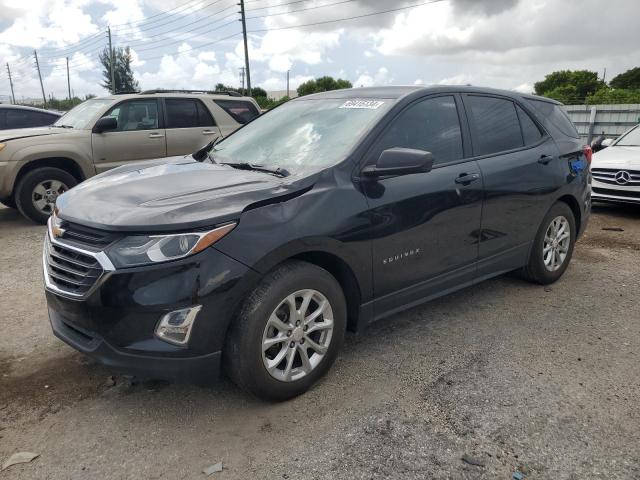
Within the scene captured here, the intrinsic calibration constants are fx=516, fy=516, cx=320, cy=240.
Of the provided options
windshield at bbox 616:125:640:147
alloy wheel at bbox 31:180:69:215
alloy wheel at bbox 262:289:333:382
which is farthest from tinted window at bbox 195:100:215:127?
windshield at bbox 616:125:640:147

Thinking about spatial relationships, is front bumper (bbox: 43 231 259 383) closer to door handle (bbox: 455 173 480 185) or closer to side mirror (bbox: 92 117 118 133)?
door handle (bbox: 455 173 480 185)

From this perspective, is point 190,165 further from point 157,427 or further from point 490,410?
point 490,410

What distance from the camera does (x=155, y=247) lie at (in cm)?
242

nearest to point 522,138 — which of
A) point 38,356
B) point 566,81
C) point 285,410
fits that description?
point 285,410

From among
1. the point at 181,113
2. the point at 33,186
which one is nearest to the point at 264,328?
the point at 33,186

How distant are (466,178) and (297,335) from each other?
170 centimetres

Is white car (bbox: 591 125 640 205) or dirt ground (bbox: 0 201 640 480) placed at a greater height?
white car (bbox: 591 125 640 205)

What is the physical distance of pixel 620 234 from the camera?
21.9 feet

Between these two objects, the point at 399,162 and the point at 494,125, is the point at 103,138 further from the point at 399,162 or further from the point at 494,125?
the point at 399,162

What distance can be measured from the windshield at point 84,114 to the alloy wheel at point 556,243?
6.24 meters

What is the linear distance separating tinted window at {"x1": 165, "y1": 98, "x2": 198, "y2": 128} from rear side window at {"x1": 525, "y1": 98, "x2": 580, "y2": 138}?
5.40m

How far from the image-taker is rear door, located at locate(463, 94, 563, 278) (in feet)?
12.6

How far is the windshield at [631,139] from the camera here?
27.5 feet

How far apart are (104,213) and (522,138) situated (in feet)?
10.8
